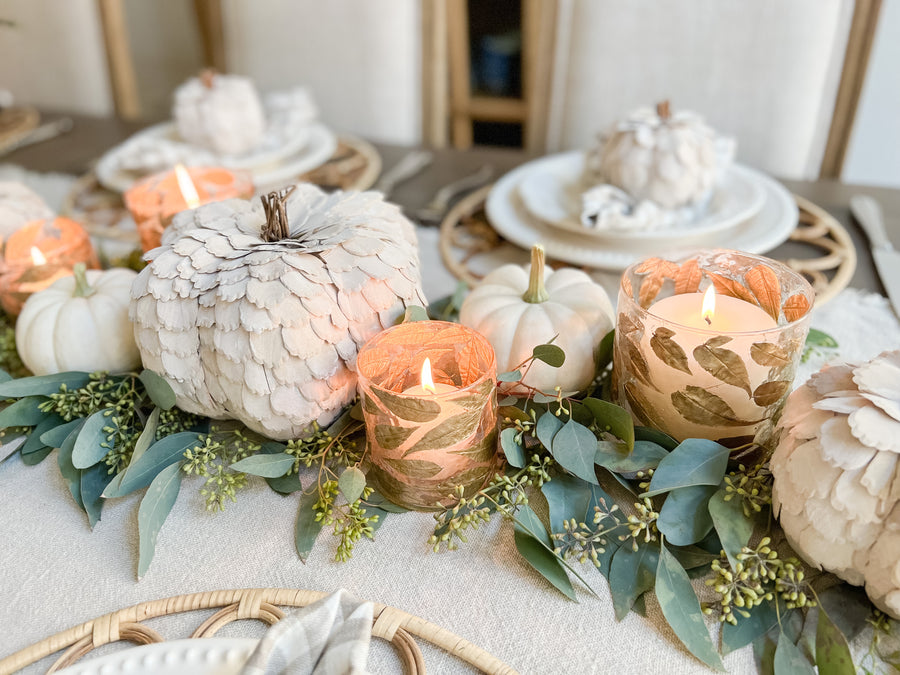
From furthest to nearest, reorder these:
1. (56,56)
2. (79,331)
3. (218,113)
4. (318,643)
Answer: (56,56)
(218,113)
(79,331)
(318,643)

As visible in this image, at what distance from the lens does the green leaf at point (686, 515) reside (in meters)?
0.46

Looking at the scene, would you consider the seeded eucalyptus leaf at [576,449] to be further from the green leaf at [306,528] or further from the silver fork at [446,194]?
the silver fork at [446,194]

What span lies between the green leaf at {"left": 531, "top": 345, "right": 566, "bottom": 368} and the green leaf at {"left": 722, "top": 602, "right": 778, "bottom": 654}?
20cm

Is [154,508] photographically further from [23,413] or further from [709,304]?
[709,304]

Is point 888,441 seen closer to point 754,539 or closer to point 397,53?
point 754,539

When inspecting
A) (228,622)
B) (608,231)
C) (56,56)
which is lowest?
(228,622)

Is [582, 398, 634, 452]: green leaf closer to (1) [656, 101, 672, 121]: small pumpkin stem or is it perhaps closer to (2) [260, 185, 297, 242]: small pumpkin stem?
(2) [260, 185, 297, 242]: small pumpkin stem

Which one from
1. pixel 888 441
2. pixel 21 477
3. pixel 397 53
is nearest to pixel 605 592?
pixel 888 441

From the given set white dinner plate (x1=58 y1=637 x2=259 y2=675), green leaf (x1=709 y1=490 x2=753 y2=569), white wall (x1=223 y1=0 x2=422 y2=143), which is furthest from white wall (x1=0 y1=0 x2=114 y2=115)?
green leaf (x1=709 y1=490 x2=753 y2=569)

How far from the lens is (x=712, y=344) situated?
18.3 inches

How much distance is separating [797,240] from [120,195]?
94 centimetres

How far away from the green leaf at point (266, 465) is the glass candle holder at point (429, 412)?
6cm

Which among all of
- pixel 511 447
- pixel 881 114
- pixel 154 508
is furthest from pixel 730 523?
pixel 881 114

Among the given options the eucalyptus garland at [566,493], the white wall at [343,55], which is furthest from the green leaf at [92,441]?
the white wall at [343,55]
